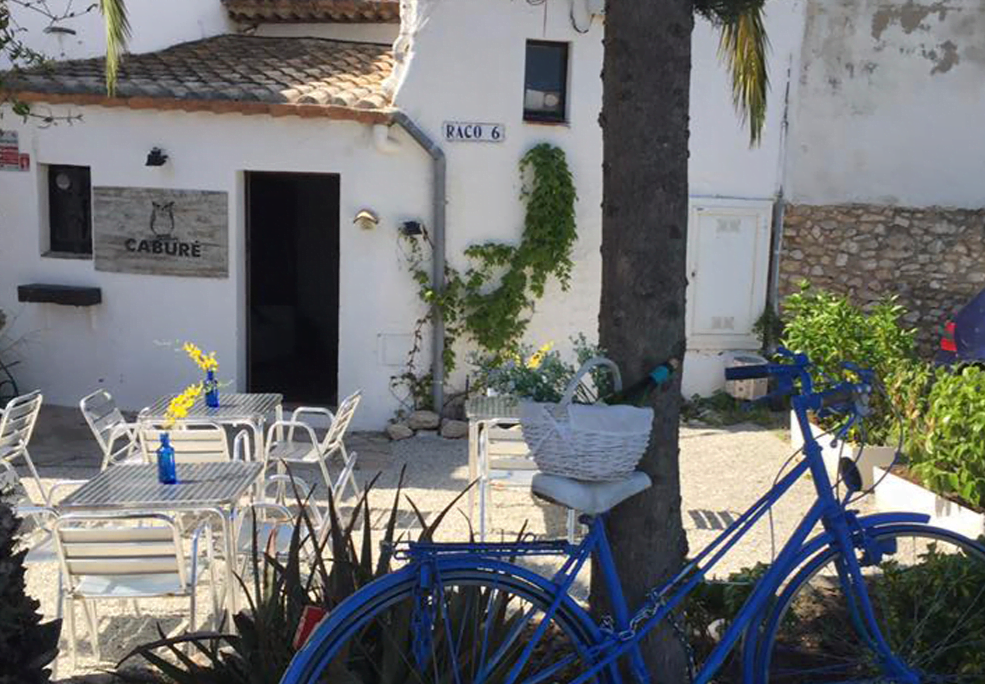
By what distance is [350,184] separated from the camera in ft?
28.6

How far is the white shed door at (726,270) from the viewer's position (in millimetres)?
9453

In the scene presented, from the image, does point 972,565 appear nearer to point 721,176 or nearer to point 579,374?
point 579,374

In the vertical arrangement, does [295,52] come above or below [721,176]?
above

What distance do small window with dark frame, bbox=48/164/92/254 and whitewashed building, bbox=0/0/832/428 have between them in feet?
0.06

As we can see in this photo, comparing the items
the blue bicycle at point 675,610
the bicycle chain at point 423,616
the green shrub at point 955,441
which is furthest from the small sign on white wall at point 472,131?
the bicycle chain at point 423,616

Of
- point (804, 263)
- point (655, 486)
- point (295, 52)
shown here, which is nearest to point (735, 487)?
point (804, 263)

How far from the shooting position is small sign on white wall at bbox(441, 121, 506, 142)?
8758 mm

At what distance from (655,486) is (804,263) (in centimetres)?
727

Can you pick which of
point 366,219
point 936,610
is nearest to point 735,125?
point 366,219

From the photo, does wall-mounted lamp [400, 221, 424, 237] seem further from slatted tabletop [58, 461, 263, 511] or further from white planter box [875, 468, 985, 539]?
white planter box [875, 468, 985, 539]

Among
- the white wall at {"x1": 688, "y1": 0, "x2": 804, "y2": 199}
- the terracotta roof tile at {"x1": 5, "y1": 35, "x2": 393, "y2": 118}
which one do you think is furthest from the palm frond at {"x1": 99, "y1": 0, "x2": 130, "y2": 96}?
the white wall at {"x1": 688, "y1": 0, "x2": 804, "y2": 199}

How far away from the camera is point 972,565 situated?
3246 millimetres

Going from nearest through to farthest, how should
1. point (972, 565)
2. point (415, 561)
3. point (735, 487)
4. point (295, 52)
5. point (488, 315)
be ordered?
point (415, 561), point (972, 565), point (735, 487), point (488, 315), point (295, 52)

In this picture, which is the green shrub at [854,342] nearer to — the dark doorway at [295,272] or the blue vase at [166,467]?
the blue vase at [166,467]
